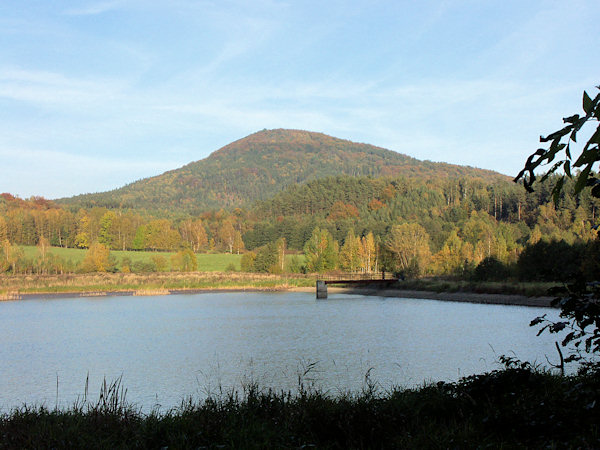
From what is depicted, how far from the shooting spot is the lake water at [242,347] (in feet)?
41.0

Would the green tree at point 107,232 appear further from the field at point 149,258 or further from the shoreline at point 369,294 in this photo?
the shoreline at point 369,294

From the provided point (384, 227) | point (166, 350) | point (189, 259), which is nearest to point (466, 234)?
point (384, 227)

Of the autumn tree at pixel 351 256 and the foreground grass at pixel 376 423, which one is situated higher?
the autumn tree at pixel 351 256

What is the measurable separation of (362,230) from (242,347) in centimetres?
7174

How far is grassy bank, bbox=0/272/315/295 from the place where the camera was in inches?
2004

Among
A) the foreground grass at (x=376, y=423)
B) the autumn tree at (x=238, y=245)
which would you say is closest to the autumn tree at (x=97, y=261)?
the autumn tree at (x=238, y=245)

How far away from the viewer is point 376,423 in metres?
5.24

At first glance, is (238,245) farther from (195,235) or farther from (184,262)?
(184,262)

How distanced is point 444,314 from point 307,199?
93598mm

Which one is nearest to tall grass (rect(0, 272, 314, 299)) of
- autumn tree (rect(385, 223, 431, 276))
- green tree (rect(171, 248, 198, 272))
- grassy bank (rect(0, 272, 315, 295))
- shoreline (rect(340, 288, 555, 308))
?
grassy bank (rect(0, 272, 315, 295))

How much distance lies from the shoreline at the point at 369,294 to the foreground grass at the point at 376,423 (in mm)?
29354

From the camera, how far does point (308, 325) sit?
2598 centimetres

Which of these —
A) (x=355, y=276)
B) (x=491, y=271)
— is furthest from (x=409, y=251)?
(x=491, y=271)

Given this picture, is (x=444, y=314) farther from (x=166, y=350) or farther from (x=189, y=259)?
(x=189, y=259)
